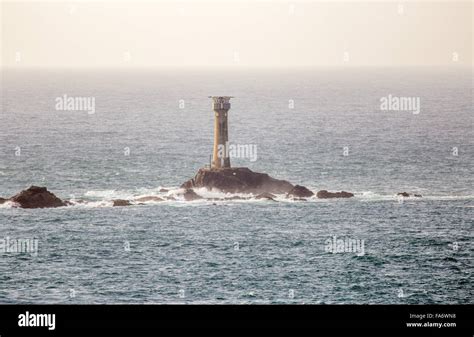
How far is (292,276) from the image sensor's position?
292 feet

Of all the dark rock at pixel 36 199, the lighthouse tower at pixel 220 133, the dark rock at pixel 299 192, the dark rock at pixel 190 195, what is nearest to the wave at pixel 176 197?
the dark rock at pixel 190 195

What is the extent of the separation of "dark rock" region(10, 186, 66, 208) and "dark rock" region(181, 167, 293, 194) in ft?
48.9

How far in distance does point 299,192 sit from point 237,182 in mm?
6138

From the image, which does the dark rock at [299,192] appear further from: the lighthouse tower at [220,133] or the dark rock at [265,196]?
the lighthouse tower at [220,133]

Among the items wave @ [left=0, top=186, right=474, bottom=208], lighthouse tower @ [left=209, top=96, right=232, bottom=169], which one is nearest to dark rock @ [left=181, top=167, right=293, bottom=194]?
wave @ [left=0, top=186, right=474, bottom=208]

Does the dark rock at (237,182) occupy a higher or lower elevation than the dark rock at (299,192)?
higher

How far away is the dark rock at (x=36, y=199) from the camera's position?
113062 mm

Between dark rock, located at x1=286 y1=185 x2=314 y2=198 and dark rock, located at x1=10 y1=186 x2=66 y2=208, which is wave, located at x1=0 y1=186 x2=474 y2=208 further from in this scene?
dark rock, located at x1=10 y1=186 x2=66 y2=208

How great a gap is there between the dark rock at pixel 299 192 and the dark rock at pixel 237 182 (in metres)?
2.01

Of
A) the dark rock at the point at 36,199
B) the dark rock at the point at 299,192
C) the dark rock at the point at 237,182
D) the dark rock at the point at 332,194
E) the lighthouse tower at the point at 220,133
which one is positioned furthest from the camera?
the lighthouse tower at the point at 220,133

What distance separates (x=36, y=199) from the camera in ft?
371

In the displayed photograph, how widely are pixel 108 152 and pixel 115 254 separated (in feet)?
242

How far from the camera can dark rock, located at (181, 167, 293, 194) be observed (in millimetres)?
119500
